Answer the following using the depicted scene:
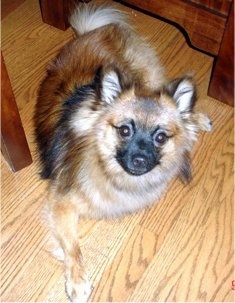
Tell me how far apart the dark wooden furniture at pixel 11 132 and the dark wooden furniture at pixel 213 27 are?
80 cm

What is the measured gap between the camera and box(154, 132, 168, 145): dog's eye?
4.47 feet

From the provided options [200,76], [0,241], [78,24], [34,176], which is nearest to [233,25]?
[200,76]

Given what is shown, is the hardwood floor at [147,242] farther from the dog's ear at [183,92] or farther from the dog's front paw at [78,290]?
the dog's ear at [183,92]

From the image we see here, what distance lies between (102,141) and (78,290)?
490 mm

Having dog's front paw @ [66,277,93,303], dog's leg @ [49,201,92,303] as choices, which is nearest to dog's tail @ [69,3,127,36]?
dog's leg @ [49,201,92,303]

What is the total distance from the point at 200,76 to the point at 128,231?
2.95 feet

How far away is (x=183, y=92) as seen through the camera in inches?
54.2

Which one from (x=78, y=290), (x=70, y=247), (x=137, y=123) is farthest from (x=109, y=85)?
(x=78, y=290)

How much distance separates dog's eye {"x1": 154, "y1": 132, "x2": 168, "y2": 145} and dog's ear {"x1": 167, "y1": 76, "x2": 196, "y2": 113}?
111mm

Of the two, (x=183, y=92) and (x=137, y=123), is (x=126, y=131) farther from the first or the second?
(x=183, y=92)

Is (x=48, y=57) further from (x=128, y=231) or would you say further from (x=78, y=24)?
(x=128, y=231)

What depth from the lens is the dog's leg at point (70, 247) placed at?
141 cm

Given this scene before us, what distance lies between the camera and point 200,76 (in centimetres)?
210

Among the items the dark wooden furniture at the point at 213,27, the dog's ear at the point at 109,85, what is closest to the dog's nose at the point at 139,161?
the dog's ear at the point at 109,85
